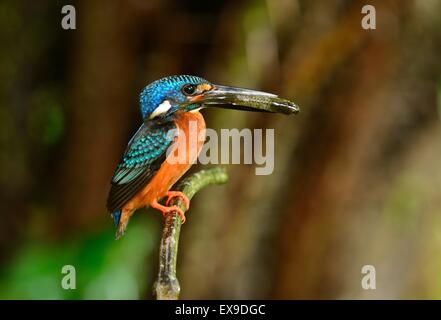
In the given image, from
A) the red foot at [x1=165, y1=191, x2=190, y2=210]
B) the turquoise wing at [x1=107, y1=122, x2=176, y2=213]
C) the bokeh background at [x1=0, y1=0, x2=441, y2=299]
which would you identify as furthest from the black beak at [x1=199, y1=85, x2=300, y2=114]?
the bokeh background at [x1=0, y1=0, x2=441, y2=299]

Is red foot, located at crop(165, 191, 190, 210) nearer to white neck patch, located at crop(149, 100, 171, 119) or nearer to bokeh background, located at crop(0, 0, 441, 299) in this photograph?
white neck patch, located at crop(149, 100, 171, 119)

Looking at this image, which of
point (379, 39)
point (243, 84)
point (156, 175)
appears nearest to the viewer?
point (156, 175)

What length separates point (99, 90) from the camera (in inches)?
127

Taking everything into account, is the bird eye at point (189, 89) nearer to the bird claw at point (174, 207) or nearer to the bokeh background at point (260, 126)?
the bird claw at point (174, 207)

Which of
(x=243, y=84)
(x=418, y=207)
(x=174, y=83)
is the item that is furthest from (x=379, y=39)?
(x=174, y=83)

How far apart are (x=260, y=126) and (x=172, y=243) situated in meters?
1.91

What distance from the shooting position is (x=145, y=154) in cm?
184

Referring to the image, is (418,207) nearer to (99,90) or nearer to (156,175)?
(99,90)

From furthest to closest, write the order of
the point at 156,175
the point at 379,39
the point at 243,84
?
the point at 243,84 → the point at 379,39 → the point at 156,175

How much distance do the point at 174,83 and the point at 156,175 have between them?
0.26 metres

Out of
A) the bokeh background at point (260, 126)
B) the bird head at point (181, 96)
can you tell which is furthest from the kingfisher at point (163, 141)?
the bokeh background at point (260, 126)

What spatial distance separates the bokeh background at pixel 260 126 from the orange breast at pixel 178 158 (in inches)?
44.4

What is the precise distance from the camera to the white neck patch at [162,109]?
5.93 feet

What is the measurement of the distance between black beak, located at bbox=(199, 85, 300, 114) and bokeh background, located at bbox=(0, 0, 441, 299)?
1.28m
